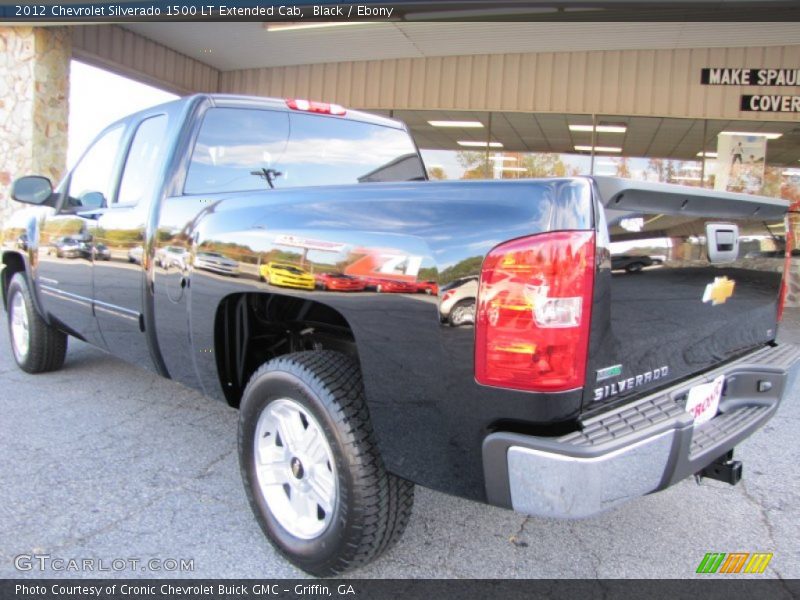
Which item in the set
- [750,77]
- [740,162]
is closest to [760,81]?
[750,77]

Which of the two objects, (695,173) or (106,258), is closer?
(106,258)

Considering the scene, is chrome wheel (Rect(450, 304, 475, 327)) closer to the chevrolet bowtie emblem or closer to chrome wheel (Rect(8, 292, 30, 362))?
the chevrolet bowtie emblem

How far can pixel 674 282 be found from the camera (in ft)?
7.32

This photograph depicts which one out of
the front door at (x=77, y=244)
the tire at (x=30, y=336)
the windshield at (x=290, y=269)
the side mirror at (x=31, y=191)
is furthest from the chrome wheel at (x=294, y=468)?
the tire at (x=30, y=336)

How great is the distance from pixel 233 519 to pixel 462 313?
63.7 inches

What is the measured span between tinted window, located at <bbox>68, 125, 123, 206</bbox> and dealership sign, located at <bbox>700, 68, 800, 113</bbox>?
874 centimetres

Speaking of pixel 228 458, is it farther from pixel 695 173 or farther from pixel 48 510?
pixel 695 173

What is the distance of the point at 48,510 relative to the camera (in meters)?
2.88

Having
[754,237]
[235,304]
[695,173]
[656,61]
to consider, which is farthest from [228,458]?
[695,173]

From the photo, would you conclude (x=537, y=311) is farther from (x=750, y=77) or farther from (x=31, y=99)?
(x=750, y=77)

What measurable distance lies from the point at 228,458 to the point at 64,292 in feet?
5.23

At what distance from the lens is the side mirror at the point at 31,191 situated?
4.32 metres

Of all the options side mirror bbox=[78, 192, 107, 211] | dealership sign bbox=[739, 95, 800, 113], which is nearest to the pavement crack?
side mirror bbox=[78, 192, 107, 211]

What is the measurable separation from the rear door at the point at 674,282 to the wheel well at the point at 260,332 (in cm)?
110
